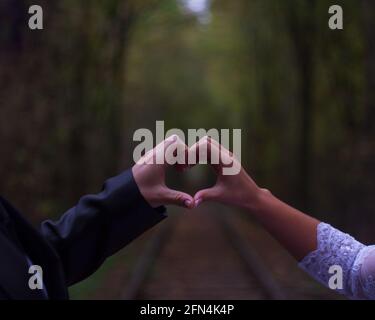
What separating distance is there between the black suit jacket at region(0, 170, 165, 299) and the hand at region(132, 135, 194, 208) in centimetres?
2

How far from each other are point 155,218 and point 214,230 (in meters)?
20.0

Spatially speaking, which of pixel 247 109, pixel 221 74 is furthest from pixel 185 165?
pixel 221 74

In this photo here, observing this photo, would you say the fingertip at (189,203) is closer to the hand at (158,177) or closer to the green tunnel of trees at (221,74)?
the hand at (158,177)

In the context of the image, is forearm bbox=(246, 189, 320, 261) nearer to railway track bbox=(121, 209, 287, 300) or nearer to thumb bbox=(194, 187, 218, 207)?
thumb bbox=(194, 187, 218, 207)

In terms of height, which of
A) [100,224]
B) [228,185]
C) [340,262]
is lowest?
[340,262]

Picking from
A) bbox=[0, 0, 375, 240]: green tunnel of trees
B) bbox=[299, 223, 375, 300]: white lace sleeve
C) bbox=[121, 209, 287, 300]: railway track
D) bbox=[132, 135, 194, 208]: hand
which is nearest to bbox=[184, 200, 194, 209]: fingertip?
bbox=[132, 135, 194, 208]: hand

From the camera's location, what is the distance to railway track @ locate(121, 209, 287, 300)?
8.88 m

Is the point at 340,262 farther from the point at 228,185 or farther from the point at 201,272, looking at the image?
the point at 201,272

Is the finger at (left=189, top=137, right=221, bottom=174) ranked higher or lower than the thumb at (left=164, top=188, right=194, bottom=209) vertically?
higher

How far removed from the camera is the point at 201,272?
11125 millimetres

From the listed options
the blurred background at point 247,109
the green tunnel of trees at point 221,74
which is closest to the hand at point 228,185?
the blurred background at point 247,109

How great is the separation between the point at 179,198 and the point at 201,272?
9.48 m

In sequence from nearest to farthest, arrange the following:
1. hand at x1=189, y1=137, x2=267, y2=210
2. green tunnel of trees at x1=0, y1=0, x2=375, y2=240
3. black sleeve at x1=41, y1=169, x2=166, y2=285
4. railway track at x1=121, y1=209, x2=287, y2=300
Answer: hand at x1=189, y1=137, x2=267, y2=210, black sleeve at x1=41, y1=169, x2=166, y2=285, railway track at x1=121, y1=209, x2=287, y2=300, green tunnel of trees at x1=0, y1=0, x2=375, y2=240

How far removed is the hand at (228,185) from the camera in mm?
1748
